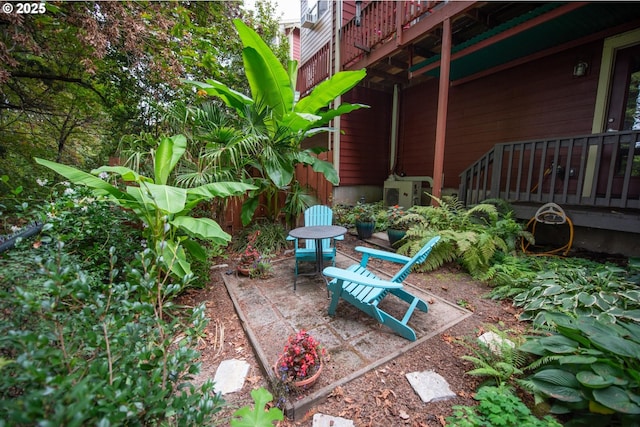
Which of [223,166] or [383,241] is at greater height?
[223,166]

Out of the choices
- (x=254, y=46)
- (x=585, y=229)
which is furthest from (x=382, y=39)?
(x=585, y=229)

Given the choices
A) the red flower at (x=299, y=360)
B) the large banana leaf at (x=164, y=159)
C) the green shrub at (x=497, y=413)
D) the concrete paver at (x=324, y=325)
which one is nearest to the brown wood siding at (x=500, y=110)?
the concrete paver at (x=324, y=325)

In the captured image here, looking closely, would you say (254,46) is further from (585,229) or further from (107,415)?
(585,229)

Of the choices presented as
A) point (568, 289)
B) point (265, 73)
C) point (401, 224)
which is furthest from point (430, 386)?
point (265, 73)

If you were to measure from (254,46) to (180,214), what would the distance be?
8.70 feet

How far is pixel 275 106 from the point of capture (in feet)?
12.9

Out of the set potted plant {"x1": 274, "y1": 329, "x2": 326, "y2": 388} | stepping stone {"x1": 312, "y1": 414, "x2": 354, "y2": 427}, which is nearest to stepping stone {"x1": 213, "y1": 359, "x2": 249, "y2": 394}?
potted plant {"x1": 274, "y1": 329, "x2": 326, "y2": 388}

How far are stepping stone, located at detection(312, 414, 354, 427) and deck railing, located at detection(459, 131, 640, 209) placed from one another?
400 cm

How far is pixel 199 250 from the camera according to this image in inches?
109

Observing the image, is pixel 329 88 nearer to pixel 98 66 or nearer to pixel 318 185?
pixel 318 185

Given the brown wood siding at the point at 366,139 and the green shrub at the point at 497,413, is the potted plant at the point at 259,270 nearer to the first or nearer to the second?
the green shrub at the point at 497,413

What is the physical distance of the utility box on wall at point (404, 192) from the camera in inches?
237

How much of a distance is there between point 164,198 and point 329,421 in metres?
2.05

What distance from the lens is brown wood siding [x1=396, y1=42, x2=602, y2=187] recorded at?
436 centimetres
